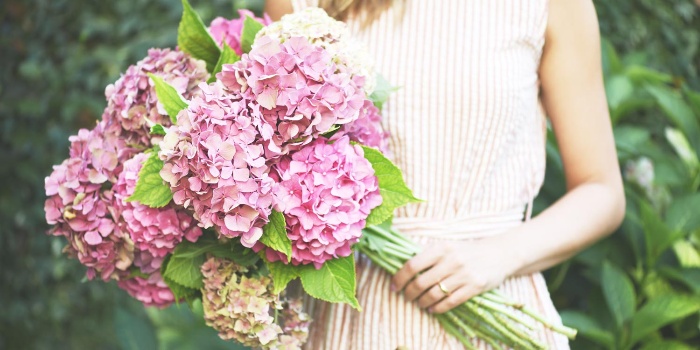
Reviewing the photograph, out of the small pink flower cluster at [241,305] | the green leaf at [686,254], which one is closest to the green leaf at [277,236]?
the small pink flower cluster at [241,305]

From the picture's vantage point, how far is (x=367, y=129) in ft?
3.92

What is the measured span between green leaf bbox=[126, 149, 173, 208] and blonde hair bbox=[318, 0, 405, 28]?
1.56 feet

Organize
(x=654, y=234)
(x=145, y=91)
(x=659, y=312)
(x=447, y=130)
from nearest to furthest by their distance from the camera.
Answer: (x=145, y=91) → (x=447, y=130) → (x=659, y=312) → (x=654, y=234)

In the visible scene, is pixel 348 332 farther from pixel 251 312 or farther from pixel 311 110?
pixel 311 110

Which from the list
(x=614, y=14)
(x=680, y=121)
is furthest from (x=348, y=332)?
(x=614, y=14)

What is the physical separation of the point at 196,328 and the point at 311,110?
1109mm

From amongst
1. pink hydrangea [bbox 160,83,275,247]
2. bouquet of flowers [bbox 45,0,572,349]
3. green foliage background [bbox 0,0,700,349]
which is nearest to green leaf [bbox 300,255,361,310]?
bouquet of flowers [bbox 45,0,572,349]

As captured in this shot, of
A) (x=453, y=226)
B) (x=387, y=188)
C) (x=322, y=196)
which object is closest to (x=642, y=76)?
(x=453, y=226)

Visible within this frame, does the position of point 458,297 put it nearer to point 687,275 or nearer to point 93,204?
point 93,204

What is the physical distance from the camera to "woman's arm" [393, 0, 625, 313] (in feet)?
4.49

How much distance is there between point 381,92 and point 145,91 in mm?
374

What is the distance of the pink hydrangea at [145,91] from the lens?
1.18m

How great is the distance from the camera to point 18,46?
2.86 m

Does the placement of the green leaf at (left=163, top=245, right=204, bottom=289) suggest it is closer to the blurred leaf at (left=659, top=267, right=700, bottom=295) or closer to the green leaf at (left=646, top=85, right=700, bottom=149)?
the blurred leaf at (left=659, top=267, right=700, bottom=295)
